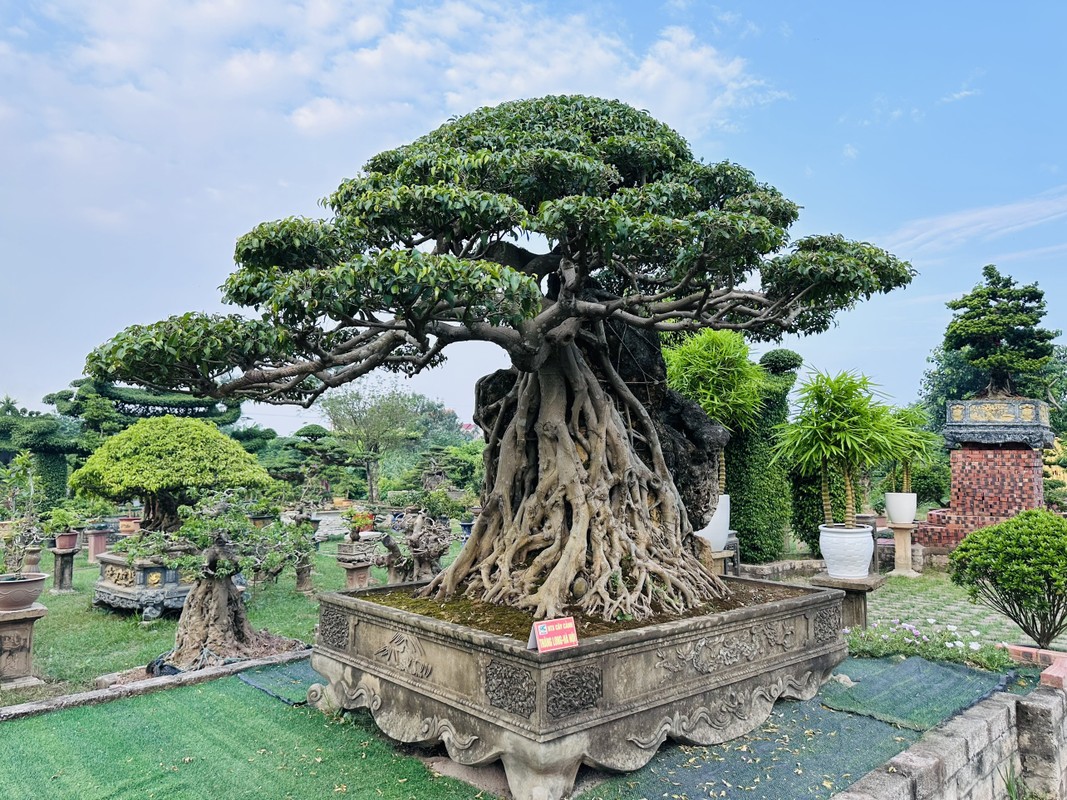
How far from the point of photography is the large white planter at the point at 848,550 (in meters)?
7.18

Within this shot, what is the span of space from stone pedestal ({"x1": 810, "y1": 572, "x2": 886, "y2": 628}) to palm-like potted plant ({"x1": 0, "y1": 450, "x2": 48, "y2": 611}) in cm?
694

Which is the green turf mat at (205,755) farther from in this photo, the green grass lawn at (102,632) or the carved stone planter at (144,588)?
the carved stone planter at (144,588)

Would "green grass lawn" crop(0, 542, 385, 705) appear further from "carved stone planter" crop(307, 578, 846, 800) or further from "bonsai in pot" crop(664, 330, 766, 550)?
"bonsai in pot" crop(664, 330, 766, 550)

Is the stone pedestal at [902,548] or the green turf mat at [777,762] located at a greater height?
the stone pedestal at [902,548]

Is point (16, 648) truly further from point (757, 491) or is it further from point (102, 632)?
point (757, 491)

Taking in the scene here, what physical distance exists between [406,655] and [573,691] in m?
1.17

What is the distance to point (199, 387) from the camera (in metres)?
3.97

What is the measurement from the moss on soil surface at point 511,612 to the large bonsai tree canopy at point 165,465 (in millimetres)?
5210

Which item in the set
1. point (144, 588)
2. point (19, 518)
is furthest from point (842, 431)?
point (19, 518)

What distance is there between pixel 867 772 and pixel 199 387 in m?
4.21

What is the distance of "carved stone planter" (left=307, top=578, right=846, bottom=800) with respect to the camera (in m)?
3.25

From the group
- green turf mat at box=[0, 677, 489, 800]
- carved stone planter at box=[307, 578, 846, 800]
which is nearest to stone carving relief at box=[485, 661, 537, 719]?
carved stone planter at box=[307, 578, 846, 800]

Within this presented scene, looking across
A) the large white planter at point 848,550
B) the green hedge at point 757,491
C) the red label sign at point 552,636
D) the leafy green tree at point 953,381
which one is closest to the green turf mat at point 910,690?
the large white planter at point 848,550

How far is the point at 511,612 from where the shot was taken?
4.27m
